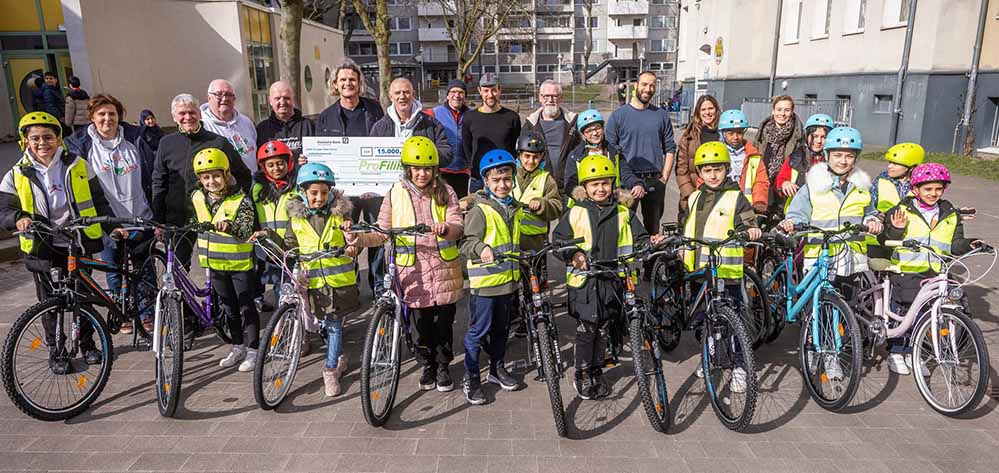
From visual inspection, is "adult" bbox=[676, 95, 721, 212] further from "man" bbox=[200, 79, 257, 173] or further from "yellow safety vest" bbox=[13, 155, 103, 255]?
"yellow safety vest" bbox=[13, 155, 103, 255]

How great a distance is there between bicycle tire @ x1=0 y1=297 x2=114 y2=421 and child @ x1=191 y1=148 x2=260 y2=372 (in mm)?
804

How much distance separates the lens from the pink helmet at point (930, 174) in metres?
4.43

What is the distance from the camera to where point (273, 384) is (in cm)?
439

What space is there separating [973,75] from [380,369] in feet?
57.7

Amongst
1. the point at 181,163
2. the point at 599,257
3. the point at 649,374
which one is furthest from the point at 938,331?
the point at 181,163

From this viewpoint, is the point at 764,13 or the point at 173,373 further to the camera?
the point at 764,13

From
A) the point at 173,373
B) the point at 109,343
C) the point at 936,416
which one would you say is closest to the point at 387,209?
the point at 173,373

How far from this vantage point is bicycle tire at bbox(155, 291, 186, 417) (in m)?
4.20

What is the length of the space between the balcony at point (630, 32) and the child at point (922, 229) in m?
66.7

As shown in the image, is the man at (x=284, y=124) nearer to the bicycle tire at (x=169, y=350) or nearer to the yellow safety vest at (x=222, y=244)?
the yellow safety vest at (x=222, y=244)

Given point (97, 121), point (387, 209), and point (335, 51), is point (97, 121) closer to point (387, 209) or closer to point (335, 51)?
point (387, 209)

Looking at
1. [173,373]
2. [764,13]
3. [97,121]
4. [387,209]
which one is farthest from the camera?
[764,13]

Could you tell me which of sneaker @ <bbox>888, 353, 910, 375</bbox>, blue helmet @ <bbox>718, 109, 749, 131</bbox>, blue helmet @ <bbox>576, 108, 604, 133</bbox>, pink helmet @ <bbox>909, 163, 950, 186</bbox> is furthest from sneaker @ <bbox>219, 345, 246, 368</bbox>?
pink helmet @ <bbox>909, 163, 950, 186</bbox>

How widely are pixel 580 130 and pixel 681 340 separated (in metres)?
2.06
